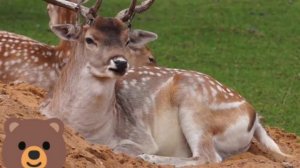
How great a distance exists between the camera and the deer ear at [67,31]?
8086 millimetres

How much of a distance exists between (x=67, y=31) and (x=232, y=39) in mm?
10693

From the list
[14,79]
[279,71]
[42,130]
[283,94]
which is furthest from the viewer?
[279,71]

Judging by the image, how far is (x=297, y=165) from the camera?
7809mm

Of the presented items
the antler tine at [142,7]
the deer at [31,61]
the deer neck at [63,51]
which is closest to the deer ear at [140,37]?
the antler tine at [142,7]

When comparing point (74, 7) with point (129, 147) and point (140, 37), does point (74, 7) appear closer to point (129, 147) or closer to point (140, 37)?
point (140, 37)

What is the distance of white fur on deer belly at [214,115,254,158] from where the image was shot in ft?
27.2

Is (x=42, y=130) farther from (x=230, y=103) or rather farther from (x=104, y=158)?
(x=230, y=103)

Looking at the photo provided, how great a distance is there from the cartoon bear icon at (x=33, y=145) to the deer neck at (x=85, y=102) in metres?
2.93

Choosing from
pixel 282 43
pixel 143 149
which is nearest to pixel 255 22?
pixel 282 43

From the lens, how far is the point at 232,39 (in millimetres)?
18594

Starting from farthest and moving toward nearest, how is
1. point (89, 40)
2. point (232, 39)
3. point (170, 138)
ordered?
point (232, 39) → point (170, 138) → point (89, 40)

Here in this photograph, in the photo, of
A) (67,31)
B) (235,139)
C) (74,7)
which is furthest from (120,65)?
(235,139)

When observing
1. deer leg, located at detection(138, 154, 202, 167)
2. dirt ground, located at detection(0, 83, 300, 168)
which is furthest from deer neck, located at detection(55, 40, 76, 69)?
deer leg, located at detection(138, 154, 202, 167)

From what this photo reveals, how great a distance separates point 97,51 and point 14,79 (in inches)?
88.6
